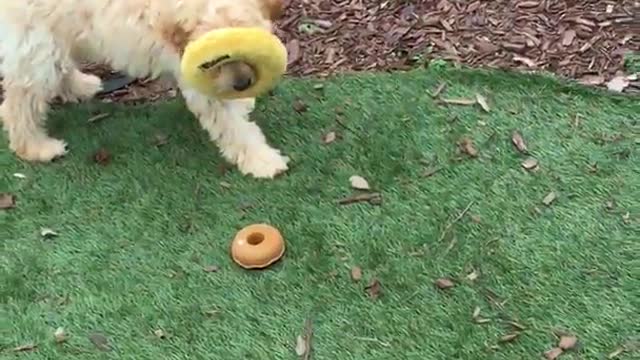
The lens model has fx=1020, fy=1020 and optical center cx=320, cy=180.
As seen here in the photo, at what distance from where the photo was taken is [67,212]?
3.87 meters

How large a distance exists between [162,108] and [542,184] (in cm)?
158

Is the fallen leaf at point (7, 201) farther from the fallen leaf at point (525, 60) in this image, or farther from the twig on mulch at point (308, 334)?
the fallen leaf at point (525, 60)

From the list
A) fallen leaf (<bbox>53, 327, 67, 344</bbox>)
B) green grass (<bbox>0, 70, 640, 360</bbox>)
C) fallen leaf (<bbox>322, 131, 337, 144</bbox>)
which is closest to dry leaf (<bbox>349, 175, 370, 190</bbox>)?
green grass (<bbox>0, 70, 640, 360</bbox>)

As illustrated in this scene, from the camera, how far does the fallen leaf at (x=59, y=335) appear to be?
3.44 meters

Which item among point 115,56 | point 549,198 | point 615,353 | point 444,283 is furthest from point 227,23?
point 615,353

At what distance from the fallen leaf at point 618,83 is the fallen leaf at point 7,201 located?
2.39 meters

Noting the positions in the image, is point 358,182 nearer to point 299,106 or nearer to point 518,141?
point 299,106

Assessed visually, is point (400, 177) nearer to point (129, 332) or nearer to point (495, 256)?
point (495, 256)

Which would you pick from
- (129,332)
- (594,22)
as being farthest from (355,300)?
(594,22)

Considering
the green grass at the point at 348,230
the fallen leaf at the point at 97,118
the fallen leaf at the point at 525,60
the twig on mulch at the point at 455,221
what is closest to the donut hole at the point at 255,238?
the green grass at the point at 348,230

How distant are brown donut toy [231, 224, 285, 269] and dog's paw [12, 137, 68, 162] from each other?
2.95ft

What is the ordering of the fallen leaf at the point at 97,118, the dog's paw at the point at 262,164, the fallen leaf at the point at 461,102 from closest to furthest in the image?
the dog's paw at the point at 262,164 → the fallen leaf at the point at 461,102 → the fallen leaf at the point at 97,118

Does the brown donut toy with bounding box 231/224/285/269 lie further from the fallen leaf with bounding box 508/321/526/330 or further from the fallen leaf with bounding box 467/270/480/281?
the fallen leaf with bounding box 508/321/526/330

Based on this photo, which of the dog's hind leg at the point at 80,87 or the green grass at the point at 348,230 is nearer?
the green grass at the point at 348,230
